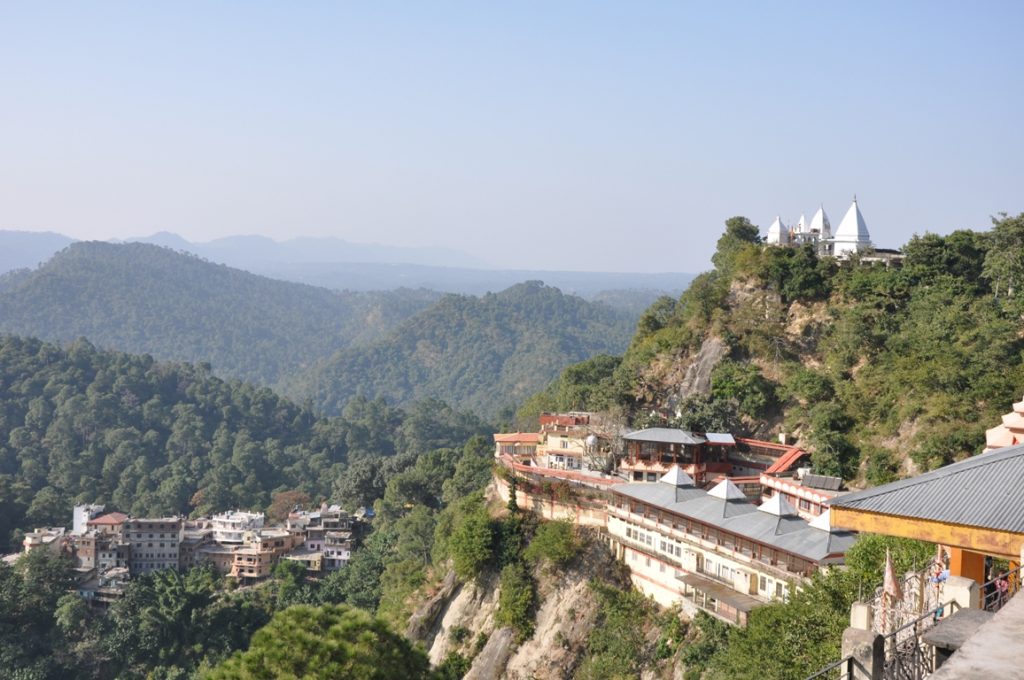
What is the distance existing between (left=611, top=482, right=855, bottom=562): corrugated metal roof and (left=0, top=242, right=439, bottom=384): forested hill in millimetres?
117795

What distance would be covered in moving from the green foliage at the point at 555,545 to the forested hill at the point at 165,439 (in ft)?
86.1

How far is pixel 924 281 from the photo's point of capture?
27859 millimetres

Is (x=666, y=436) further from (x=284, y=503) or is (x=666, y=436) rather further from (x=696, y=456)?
(x=284, y=503)

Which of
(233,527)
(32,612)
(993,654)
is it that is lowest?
(32,612)

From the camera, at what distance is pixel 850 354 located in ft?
87.1

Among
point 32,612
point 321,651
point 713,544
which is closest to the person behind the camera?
point 321,651

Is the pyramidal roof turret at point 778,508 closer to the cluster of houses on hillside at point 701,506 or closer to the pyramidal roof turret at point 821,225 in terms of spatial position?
the cluster of houses on hillside at point 701,506

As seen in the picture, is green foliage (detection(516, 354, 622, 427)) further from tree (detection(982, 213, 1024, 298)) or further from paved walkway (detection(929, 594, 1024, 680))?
paved walkway (detection(929, 594, 1024, 680))

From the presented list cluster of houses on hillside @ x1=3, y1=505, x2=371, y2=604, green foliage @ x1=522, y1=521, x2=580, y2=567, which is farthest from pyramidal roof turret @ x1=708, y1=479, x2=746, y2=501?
cluster of houses on hillside @ x1=3, y1=505, x2=371, y2=604

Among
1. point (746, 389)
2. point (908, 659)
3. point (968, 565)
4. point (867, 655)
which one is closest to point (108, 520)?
point (746, 389)

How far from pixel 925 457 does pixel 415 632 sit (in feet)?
44.1

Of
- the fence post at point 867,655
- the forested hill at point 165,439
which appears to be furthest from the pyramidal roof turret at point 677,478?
the forested hill at point 165,439

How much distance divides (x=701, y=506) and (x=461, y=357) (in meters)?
102

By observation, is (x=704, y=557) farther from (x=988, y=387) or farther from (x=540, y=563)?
(x=988, y=387)
